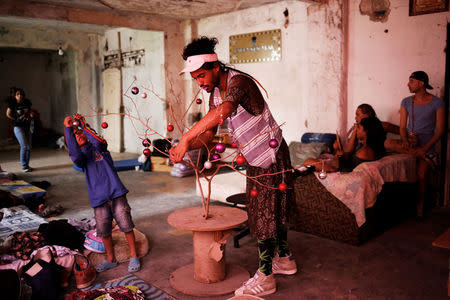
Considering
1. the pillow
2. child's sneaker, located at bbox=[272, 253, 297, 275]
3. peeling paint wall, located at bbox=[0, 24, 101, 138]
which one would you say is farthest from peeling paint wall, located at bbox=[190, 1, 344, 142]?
peeling paint wall, located at bbox=[0, 24, 101, 138]

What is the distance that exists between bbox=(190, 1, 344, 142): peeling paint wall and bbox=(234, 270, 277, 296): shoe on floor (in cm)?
409

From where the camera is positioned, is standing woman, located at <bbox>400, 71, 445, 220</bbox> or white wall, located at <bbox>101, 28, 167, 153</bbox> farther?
white wall, located at <bbox>101, 28, 167, 153</bbox>

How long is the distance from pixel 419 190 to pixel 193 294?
3.36m

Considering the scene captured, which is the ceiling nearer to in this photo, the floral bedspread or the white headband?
the floral bedspread

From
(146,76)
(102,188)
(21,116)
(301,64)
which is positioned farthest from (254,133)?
(146,76)

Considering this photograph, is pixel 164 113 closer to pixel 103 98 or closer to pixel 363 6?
pixel 103 98

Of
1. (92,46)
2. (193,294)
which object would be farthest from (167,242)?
(92,46)

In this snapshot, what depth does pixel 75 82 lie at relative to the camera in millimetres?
12977

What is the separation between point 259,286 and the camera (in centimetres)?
310

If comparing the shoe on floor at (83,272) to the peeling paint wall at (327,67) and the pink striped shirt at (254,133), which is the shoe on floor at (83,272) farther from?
the peeling paint wall at (327,67)

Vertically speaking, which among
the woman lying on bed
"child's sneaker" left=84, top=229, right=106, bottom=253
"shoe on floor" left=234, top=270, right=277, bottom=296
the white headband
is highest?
the white headband

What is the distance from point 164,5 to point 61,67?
752 centimetres

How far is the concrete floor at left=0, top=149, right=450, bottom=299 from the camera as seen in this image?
10.5 ft

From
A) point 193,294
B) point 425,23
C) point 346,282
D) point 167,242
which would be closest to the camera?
point 193,294
